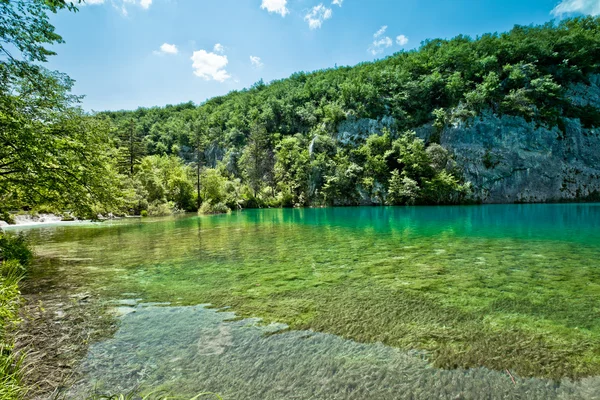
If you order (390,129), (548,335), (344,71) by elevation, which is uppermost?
(344,71)

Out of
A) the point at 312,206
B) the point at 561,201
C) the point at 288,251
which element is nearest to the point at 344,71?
the point at 312,206

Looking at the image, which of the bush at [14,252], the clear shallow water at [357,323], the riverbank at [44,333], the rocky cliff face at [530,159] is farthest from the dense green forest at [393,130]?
the clear shallow water at [357,323]

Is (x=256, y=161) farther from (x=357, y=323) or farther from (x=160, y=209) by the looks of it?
(x=357, y=323)

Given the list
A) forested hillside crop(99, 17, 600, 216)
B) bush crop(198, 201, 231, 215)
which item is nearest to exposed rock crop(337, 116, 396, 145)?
forested hillside crop(99, 17, 600, 216)

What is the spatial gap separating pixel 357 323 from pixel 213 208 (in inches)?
1874

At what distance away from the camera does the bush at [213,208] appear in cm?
4897

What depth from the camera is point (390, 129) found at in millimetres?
63188

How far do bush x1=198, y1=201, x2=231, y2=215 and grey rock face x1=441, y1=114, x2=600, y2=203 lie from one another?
142ft

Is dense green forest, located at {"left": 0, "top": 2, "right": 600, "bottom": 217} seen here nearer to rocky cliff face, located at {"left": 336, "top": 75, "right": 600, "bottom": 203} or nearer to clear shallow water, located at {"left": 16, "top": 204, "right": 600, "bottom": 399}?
rocky cliff face, located at {"left": 336, "top": 75, "right": 600, "bottom": 203}

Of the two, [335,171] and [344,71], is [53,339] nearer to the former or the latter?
[335,171]

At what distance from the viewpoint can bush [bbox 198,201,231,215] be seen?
161 ft

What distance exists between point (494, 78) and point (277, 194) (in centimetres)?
4845

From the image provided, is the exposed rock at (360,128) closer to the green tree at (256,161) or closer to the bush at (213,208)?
the green tree at (256,161)

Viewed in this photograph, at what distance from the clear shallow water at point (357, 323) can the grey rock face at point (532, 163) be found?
4633 cm
